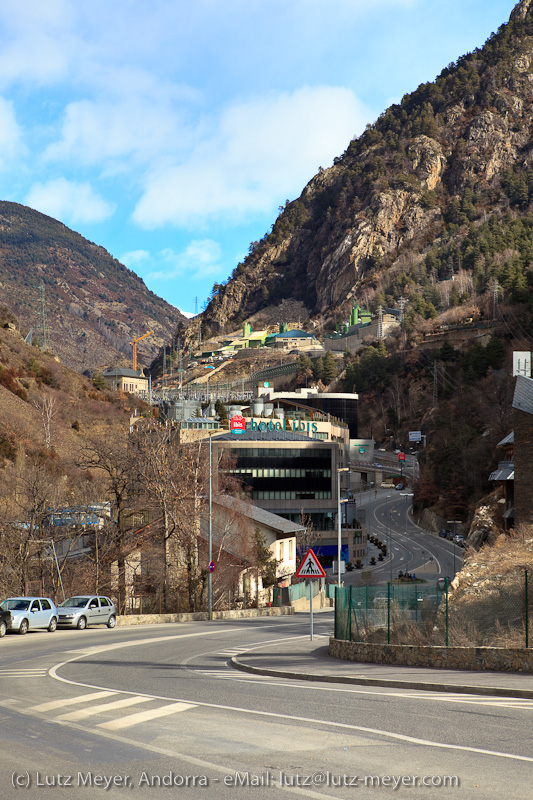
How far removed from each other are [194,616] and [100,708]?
30.3 m

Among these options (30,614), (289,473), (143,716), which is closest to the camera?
(143,716)

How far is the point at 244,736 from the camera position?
1122 centimetres

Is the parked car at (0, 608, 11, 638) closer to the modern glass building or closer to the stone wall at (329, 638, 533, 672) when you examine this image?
the stone wall at (329, 638, 533, 672)

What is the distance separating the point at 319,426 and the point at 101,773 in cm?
10862

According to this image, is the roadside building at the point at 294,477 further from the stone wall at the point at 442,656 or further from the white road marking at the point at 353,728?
the white road marking at the point at 353,728

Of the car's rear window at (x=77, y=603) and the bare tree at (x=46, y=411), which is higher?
Result: the bare tree at (x=46, y=411)

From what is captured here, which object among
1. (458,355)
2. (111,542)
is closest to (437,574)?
(111,542)

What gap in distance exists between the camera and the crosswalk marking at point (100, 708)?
12.8 meters

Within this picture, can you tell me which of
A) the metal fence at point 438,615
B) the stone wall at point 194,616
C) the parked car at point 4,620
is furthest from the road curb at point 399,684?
the stone wall at point 194,616

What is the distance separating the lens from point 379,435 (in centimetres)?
17275

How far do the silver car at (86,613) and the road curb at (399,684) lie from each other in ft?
52.6

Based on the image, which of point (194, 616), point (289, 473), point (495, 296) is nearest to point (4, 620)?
point (194, 616)

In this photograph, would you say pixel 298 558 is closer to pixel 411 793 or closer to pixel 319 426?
pixel 319 426

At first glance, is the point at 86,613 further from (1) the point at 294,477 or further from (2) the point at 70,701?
(1) the point at 294,477
